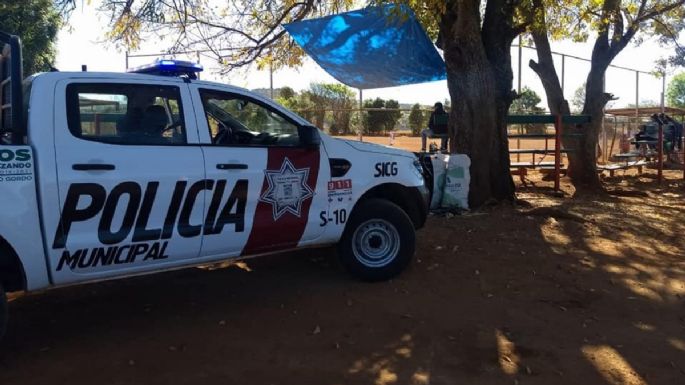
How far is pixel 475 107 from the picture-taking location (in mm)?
9562

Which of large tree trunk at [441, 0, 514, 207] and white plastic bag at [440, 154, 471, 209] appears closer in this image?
white plastic bag at [440, 154, 471, 209]

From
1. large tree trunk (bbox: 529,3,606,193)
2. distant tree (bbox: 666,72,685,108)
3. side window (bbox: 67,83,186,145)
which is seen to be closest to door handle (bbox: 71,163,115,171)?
side window (bbox: 67,83,186,145)

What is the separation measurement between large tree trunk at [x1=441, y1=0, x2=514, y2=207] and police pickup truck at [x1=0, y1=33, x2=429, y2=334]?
13.2 feet

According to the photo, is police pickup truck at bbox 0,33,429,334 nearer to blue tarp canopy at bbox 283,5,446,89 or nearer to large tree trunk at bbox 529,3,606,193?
blue tarp canopy at bbox 283,5,446,89

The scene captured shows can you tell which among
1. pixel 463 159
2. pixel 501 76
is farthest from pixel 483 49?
pixel 463 159

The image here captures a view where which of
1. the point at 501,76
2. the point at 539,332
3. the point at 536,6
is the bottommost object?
the point at 539,332

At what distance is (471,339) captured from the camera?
4477mm

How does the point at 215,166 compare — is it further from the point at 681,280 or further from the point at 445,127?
the point at 445,127

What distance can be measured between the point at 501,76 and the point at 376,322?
6145 mm

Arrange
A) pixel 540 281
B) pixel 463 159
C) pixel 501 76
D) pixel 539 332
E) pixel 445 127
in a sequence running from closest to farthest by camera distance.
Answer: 1. pixel 539 332
2. pixel 540 281
3. pixel 463 159
4. pixel 501 76
5. pixel 445 127

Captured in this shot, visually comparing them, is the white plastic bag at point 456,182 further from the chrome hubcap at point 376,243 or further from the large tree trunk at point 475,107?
the chrome hubcap at point 376,243

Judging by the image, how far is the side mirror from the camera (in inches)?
206

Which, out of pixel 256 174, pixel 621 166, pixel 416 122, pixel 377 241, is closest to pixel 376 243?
pixel 377 241

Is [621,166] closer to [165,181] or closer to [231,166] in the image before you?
[231,166]
